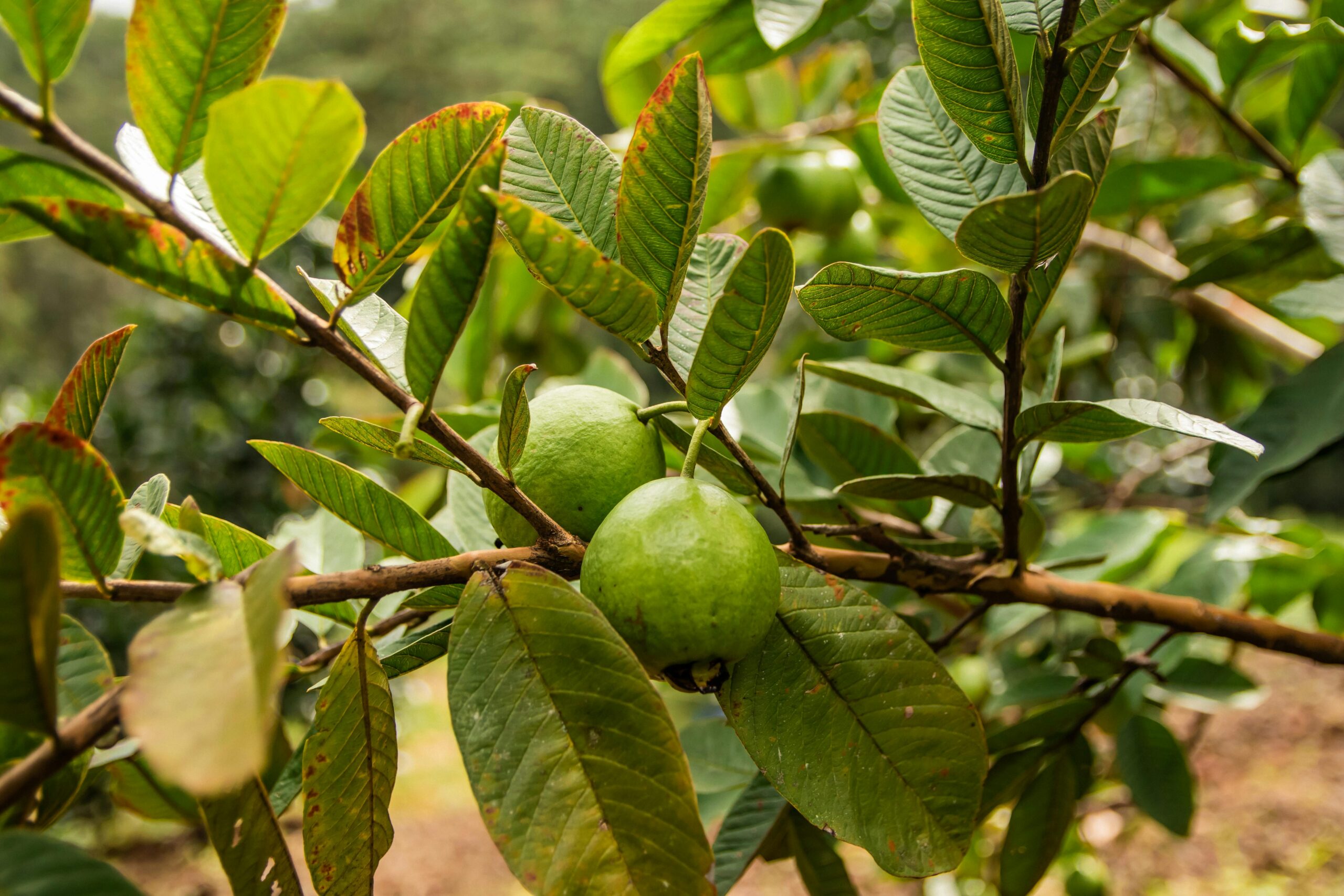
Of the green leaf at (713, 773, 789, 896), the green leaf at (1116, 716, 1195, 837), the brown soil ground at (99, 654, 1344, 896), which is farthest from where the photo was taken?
the brown soil ground at (99, 654, 1344, 896)

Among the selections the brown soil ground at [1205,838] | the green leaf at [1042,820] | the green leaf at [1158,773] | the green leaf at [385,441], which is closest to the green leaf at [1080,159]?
the green leaf at [385,441]

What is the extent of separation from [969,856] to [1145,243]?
1.36 m

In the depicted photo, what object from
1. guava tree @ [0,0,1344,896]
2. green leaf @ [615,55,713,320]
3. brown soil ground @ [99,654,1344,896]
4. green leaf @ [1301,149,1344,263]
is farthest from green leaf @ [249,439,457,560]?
brown soil ground @ [99,654,1344,896]

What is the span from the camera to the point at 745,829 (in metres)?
0.80

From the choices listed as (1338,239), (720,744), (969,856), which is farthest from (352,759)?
(969,856)

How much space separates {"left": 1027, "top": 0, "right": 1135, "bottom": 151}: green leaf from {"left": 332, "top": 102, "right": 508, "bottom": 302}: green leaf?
0.30 meters

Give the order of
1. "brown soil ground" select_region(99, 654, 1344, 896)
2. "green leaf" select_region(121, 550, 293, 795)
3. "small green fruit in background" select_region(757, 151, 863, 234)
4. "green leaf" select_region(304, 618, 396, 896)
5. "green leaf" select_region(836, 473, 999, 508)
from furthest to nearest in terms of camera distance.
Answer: "brown soil ground" select_region(99, 654, 1344, 896) → "small green fruit in background" select_region(757, 151, 863, 234) → "green leaf" select_region(836, 473, 999, 508) → "green leaf" select_region(304, 618, 396, 896) → "green leaf" select_region(121, 550, 293, 795)

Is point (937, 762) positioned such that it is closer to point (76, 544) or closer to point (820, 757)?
point (820, 757)

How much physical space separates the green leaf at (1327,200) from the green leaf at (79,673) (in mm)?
1102

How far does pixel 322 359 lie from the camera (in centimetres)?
371

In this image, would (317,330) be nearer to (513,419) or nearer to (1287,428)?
(513,419)

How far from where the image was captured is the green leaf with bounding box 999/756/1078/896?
35.5 inches

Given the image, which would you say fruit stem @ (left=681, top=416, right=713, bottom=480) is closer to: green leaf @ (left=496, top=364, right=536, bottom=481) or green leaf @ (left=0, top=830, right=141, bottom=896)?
green leaf @ (left=496, top=364, right=536, bottom=481)

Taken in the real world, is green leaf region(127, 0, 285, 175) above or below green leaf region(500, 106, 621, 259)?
above
